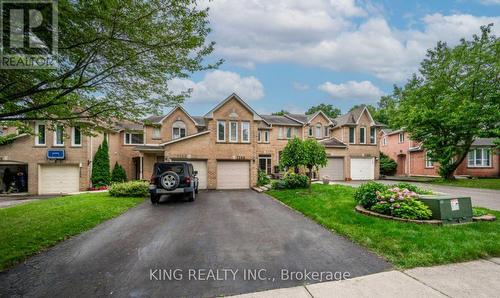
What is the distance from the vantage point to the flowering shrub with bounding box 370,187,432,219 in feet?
22.6

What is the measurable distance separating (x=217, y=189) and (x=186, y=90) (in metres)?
11.2

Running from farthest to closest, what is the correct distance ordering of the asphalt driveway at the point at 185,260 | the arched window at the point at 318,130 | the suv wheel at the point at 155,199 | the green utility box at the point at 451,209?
the arched window at the point at 318,130 < the suv wheel at the point at 155,199 < the green utility box at the point at 451,209 < the asphalt driveway at the point at 185,260

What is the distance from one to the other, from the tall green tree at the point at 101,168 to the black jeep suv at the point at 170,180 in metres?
11.0

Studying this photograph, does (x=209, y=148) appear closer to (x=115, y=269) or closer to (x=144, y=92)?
(x=144, y=92)

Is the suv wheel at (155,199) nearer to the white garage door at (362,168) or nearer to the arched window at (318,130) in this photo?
the white garage door at (362,168)

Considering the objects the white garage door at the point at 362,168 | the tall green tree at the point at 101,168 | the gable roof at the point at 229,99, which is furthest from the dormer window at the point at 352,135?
the tall green tree at the point at 101,168

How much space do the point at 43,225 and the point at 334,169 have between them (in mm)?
23218

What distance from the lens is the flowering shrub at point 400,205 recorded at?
688 centimetres

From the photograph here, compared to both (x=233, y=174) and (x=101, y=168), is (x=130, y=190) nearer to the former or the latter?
(x=233, y=174)

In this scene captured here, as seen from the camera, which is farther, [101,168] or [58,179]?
[101,168]

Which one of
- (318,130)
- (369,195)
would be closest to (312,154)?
(369,195)

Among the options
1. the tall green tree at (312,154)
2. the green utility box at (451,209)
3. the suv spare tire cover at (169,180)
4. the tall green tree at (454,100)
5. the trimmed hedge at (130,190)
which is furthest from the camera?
the tall green tree at (454,100)

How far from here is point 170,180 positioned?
449 inches

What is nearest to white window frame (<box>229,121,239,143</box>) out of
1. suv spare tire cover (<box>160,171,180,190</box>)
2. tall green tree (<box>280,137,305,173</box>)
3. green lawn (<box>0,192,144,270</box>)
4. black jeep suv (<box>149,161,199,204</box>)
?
tall green tree (<box>280,137,305,173</box>)
